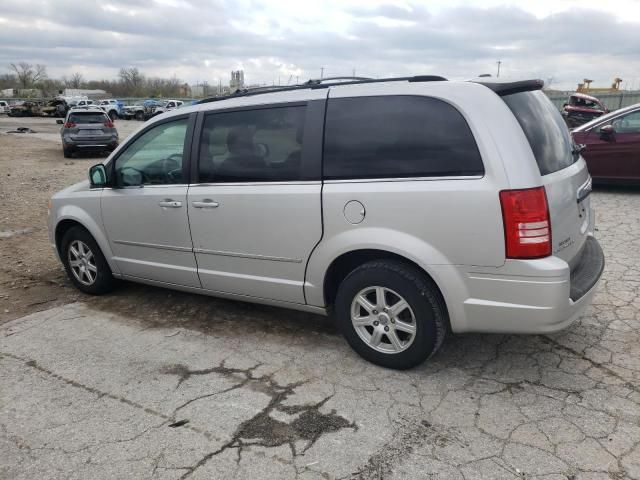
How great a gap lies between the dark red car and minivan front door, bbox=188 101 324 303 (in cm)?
648

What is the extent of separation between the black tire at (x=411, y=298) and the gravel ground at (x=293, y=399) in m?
0.14

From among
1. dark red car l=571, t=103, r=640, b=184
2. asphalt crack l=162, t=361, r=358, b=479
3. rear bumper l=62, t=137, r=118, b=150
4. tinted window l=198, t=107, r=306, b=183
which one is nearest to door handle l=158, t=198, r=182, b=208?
tinted window l=198, t=107, r=306, b=183

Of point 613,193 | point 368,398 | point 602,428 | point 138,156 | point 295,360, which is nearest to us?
point 602,428

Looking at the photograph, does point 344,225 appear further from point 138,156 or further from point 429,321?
point 138,156

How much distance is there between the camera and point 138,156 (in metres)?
4.45

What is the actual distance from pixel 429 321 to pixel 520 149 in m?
1.11

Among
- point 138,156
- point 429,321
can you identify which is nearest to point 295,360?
point 429,321

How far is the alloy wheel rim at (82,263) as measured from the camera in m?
4.95

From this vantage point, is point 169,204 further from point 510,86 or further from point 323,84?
point 510,86

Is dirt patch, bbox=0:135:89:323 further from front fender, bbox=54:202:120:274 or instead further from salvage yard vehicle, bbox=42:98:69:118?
salvage yard vehicle, bbox=42:98:69:118

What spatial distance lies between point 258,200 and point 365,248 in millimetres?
867

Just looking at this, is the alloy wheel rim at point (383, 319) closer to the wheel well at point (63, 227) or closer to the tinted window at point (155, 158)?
the tinted window at point (155, 158)

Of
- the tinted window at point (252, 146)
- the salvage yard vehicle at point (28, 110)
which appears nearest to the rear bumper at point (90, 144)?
the tinted window at point (252, 146)

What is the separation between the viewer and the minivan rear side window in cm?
296
